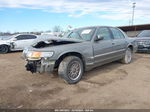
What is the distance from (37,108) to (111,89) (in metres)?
2.00

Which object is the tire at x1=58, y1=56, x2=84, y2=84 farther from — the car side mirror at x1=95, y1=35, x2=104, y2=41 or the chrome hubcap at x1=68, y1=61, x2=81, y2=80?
the car side mirror at x1=95, y1=35, x2=104, y2=41

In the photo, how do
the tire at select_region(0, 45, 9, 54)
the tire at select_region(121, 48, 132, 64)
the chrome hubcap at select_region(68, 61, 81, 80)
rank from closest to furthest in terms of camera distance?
the chrome hubcap at select_region(68, 61, 81, 80), the tire at select_region(121, 48, 132, 64), the tire at select_region(0, 45, 9, 54)

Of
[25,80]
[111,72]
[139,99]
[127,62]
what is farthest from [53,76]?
[127,62]

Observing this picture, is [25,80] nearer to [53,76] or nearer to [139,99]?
[53,76]

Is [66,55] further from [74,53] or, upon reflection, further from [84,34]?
[84,34]

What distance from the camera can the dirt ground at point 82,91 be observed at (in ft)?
12.3

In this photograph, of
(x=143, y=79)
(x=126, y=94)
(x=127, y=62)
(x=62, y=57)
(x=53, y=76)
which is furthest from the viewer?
(x=127, y=62)

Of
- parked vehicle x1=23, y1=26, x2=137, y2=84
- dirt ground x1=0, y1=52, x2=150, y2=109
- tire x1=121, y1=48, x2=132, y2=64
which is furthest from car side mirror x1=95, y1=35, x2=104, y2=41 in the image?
tire x1=121, y1=48, x2=132, y2=64

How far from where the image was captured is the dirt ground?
3763 mm

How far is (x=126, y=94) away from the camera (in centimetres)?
423

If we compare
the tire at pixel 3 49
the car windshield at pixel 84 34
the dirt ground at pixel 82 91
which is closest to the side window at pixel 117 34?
the car windshield at pixel 84 34

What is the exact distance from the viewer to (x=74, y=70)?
5.09 m

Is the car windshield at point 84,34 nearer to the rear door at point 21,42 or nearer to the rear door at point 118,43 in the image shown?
the rear door at point 118,43

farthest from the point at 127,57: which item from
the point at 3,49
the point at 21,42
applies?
the point at 3,49
